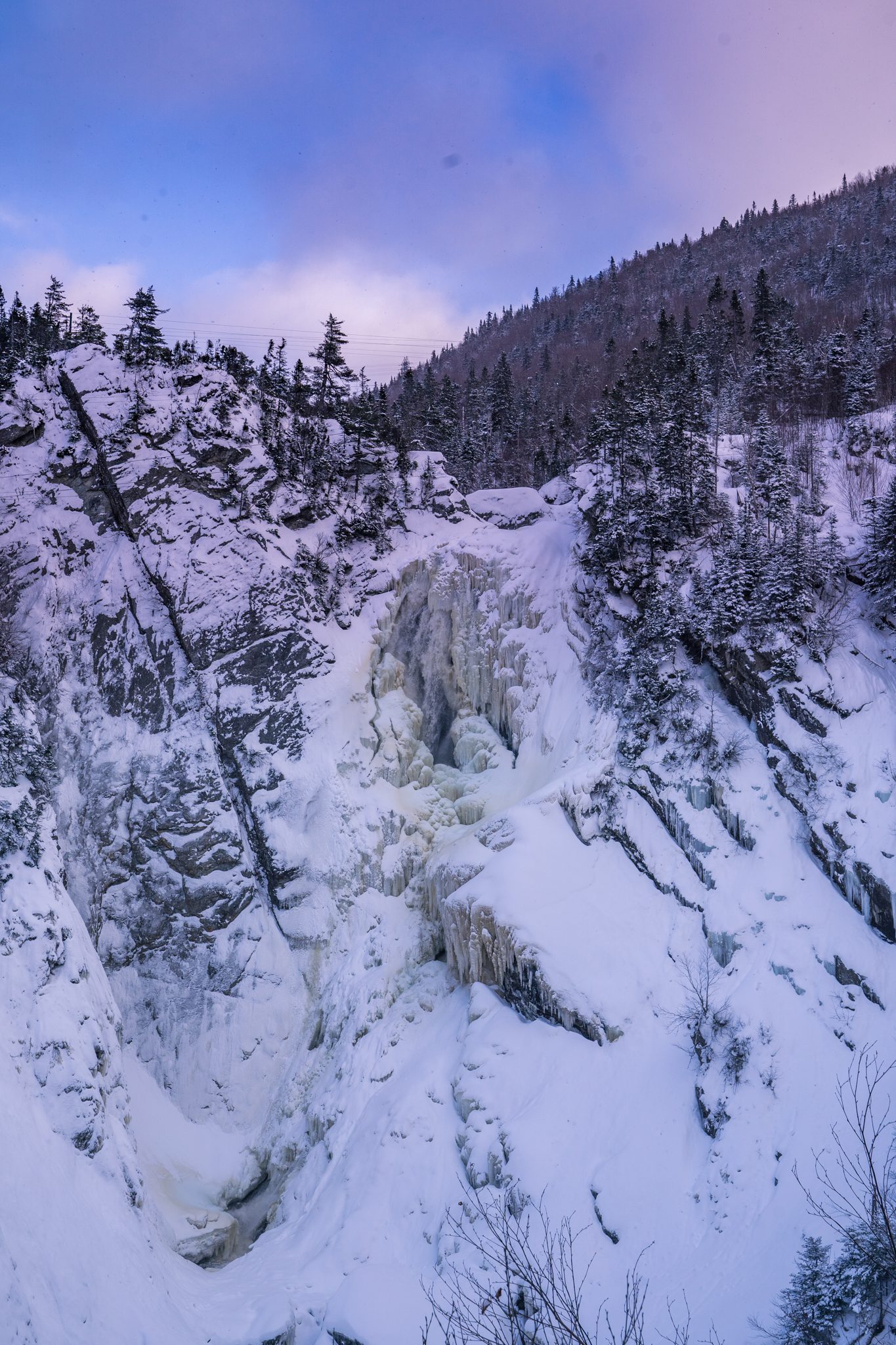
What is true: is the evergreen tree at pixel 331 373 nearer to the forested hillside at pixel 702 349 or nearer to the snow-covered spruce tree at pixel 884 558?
the forested hillside at pixel 702 349

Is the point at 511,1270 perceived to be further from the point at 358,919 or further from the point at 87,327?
the point at 87,327

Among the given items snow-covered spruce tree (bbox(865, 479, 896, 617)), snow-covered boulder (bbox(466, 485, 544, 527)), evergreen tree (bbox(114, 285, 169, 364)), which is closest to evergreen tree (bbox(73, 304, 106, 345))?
evergreen tree (bbox(114, 285, 169, 364))

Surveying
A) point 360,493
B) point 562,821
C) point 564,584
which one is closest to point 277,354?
point 360,493

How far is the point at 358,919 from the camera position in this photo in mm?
18453

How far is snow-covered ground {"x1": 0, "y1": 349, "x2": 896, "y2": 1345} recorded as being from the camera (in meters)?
11.4

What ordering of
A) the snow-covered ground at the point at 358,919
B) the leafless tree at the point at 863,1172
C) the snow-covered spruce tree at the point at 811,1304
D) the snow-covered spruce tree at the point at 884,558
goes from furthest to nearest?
1. the snow-covered spruce tree at the point at 884,558
2. the snow-covered ground at the point at 358,919
3. the snow-covered spruce tree at the point at 811,1304
4. the leafless tree at the point at 863,1172

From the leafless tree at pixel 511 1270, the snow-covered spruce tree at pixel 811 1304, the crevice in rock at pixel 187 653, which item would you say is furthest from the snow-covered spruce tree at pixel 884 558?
the crevice in rock at pixel 187 653

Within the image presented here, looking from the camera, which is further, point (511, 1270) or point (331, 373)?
point (331, 373)

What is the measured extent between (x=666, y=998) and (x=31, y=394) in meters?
25.0

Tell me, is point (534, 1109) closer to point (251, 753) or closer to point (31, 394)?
point (251, 753)

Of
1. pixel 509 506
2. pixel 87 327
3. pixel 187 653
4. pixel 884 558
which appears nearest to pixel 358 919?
pixel 187 653

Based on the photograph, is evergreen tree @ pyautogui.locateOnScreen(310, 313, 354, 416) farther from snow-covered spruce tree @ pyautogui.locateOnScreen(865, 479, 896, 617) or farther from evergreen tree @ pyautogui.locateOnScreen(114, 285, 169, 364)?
snow-covered spruce tree @ pyautogui.locateOnScreen(865, 479, 896, 617)

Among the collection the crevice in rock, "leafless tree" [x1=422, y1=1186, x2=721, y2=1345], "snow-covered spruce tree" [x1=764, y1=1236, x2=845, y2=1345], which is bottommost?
"leafless tree" [x1=422, y1=1186, x2=721, y2=1345]

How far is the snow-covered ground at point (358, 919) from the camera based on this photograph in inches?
449
